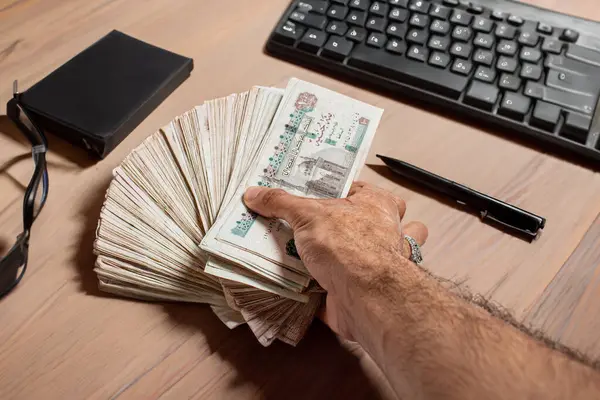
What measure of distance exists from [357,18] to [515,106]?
247mm

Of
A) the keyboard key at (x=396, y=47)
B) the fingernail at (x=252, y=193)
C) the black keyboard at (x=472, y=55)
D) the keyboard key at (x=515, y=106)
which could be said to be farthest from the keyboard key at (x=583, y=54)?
the fingernail at (x=252, y=193)

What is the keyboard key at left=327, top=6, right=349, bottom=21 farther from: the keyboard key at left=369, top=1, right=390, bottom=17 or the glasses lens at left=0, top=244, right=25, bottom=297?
the glasses lens at left=0, top=244, right=25, bottom=297

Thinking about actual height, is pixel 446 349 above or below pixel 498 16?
below

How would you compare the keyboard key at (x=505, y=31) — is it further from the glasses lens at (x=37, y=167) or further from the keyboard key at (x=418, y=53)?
the glasses lens at (x=37, y=167)

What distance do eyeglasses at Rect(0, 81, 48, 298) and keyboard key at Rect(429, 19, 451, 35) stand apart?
1.72 ft

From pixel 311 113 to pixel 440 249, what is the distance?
221 mm

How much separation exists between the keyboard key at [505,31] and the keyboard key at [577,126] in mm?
140

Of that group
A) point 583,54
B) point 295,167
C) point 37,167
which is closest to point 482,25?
point 583,54

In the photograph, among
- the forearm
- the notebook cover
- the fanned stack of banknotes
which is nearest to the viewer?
the forearm

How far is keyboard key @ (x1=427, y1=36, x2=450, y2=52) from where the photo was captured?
705 mm

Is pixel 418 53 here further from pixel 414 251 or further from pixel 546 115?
pixel 414 251

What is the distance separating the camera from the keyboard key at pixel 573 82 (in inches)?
26.1

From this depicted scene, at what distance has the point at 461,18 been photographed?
73 centimetres

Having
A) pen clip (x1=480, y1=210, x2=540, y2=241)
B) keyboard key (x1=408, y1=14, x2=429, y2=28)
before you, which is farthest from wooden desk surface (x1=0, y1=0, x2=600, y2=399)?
keyboard key (x1=408, y1=14, x2=429, y2=28)
